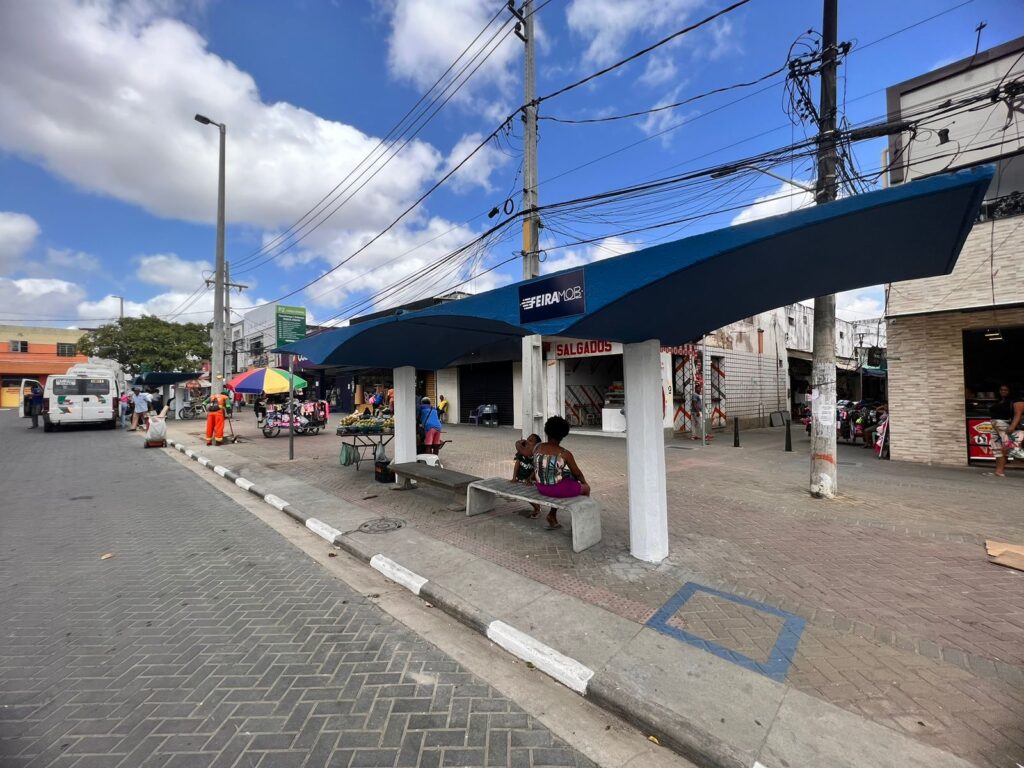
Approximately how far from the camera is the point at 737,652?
3.04m

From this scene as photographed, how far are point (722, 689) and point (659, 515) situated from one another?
2.01m

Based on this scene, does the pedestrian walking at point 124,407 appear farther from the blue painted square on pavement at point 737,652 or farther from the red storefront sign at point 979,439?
the red storefront sign at point 979,439

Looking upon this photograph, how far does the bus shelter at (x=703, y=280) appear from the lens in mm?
2627

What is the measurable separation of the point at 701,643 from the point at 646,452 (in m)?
1.81

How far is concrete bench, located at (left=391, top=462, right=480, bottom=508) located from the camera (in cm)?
654

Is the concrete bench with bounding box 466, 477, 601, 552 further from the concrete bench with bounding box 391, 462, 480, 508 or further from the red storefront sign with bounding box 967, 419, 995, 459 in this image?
the red storefront sign with bounding box 967, 419, 995, 459

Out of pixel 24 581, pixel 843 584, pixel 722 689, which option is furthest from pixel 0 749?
pixel 843 584

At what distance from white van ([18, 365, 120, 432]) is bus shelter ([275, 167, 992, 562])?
770 inches

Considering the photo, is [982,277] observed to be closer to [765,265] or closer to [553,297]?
[765,265]

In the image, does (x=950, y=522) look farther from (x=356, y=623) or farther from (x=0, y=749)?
(x=0, y=749)

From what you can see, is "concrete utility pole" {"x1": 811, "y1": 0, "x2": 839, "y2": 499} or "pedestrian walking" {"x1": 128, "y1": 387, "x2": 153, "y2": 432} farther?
"pedestrian walking" {"x1": 128, "y1": 387, "x2": 153, "y2": 432}

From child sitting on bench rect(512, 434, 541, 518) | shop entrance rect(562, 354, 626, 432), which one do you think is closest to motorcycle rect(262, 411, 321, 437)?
shop entrance rect(562, 354, 626, 432)

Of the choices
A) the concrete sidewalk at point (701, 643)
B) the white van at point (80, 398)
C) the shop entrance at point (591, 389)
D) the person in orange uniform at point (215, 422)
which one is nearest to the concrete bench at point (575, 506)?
the concrete sidewalk at point (701, 643)

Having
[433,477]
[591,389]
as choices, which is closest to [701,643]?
[433,477]
